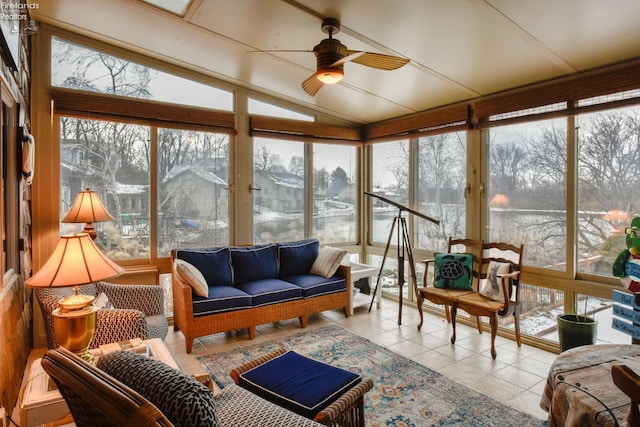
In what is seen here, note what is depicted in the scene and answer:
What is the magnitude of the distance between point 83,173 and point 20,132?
109cm

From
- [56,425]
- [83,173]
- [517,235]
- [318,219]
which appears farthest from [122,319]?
[517,235]

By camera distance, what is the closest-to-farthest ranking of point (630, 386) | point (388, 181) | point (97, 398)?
point (97, 398)
point (630, 386)
point (388, 181)

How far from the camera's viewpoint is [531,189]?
3705 mm

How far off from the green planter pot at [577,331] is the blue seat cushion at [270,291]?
239 cm

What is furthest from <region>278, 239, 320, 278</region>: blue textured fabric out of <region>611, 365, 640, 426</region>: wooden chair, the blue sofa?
<region>611, 365, 640, 426</region>: wooden chair

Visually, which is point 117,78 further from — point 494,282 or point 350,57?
point 494,282

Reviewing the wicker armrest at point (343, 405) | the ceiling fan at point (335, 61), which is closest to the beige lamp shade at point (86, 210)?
the ceiling fan at point (335, 61)

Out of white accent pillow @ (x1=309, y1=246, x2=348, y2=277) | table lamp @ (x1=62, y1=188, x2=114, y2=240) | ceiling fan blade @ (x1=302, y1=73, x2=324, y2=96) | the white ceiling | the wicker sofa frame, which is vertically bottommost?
the wicker sofa frame

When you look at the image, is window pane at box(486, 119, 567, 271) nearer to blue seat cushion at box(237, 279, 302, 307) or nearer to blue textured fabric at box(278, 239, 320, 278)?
blue textured fabric at box(278, 239, 320, 278)

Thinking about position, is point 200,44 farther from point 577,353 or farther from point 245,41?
point 577,353

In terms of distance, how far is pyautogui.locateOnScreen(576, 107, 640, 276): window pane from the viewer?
3029 mm

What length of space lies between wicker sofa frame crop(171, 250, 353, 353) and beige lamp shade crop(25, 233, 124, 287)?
64.0 inches

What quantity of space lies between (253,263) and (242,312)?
673 millimetres

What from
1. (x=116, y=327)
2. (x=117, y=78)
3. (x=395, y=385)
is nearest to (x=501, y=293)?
(x=395, y=385)
